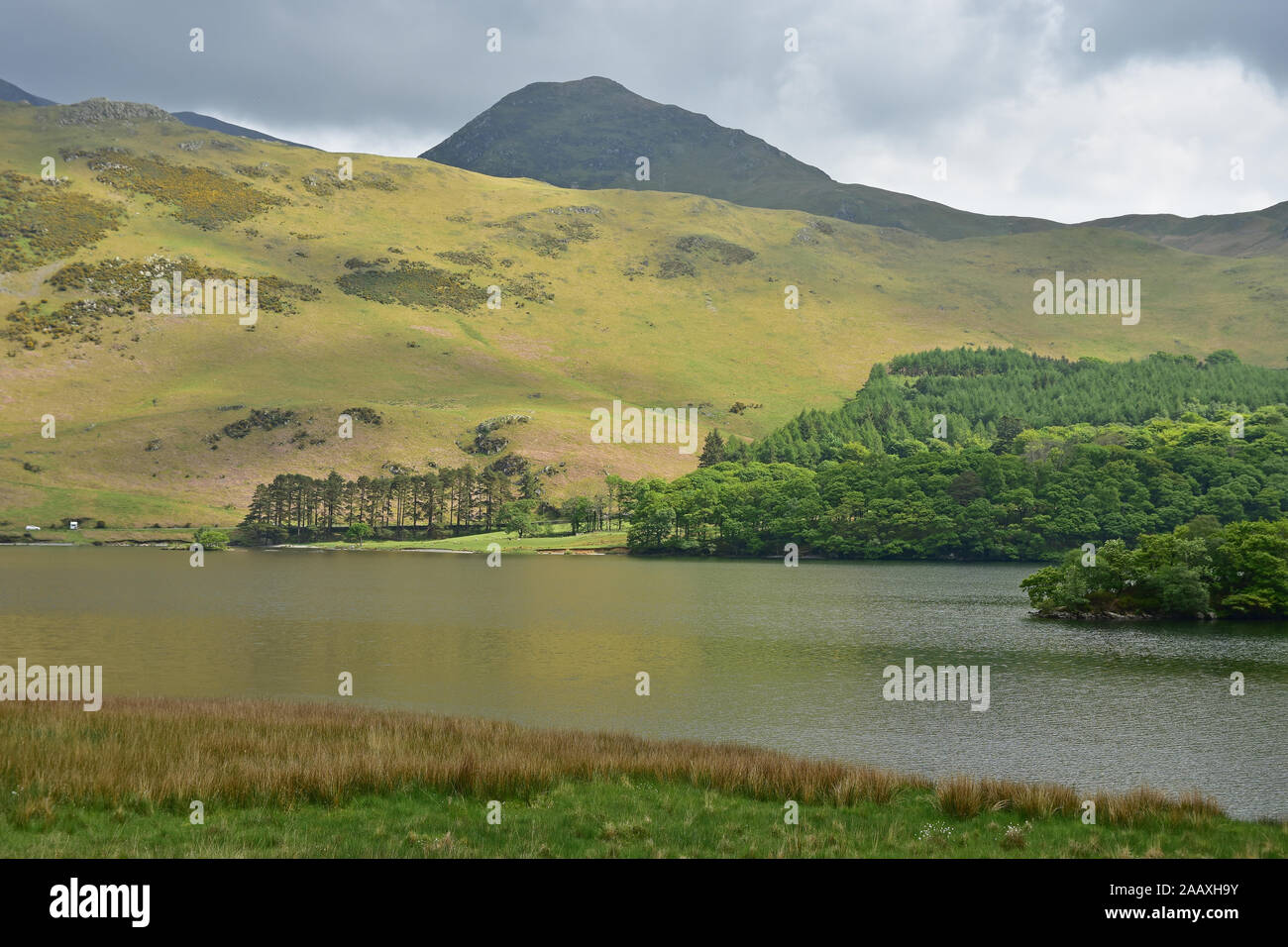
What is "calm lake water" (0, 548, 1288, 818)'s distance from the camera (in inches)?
1410

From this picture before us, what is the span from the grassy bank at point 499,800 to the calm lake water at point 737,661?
8.60 m

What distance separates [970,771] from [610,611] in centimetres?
5273

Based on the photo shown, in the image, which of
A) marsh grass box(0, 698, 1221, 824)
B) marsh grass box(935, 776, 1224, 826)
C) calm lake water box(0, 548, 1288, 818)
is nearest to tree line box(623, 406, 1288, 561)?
calm lake water box(0, 548, 1288, 818)

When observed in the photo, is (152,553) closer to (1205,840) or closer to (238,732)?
(238,732)

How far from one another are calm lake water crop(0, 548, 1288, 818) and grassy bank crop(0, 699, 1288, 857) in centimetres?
860

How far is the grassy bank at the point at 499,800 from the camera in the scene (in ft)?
55.8

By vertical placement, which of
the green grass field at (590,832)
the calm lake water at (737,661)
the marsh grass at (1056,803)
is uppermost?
the green grass field at (590,832)

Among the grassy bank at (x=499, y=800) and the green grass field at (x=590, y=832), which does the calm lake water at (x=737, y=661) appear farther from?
the green grass field at (x=590, y=832)

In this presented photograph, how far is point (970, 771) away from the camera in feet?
102

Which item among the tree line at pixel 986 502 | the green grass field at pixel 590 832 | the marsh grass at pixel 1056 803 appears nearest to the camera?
the green grass field at pixel 590 832

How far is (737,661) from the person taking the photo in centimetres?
5656

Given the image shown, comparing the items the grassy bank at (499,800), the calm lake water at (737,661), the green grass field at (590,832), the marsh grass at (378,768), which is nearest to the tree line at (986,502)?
the calm lake water at (737,661)

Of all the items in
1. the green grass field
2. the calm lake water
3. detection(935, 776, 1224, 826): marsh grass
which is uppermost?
the green grass field

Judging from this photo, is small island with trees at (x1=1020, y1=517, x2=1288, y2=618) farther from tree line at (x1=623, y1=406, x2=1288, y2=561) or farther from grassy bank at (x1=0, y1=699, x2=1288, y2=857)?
tree line at (x1=623, y1=406, x2=1288, y2=561)
